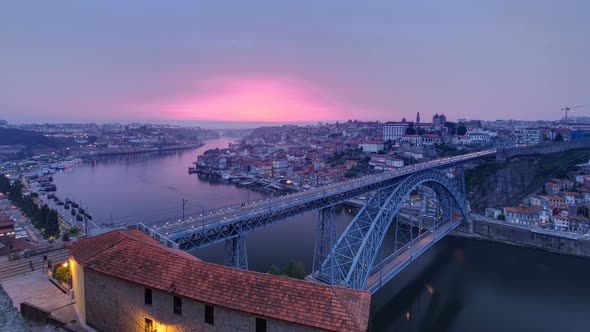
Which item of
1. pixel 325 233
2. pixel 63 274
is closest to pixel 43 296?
pixel 63 274

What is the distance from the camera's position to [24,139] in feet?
232

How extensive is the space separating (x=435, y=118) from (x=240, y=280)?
60.3m

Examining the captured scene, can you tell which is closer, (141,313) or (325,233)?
(141,313)

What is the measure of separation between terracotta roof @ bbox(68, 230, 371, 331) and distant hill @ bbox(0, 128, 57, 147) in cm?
7591

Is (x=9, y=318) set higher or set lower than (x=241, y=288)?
higher

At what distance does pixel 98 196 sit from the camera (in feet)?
97.8

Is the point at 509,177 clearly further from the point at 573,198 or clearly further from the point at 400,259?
the point at 400,259

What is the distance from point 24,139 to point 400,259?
80961 mm

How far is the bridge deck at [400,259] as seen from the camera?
11663 millimetres

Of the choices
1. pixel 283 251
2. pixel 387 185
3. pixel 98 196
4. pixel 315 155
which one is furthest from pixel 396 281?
pixel 315 155

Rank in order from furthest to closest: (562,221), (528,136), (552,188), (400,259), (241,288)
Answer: (528,136)
(552,188)
(562,221)
(400,259)
(241,288)

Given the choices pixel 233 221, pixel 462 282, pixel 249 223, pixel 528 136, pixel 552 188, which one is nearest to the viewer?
pixel 233 221

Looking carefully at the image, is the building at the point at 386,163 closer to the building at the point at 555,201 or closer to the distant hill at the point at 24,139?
the building at the point at 555,201

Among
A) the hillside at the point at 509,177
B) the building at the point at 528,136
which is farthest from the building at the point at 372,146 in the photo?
the building at the point at 528,136
